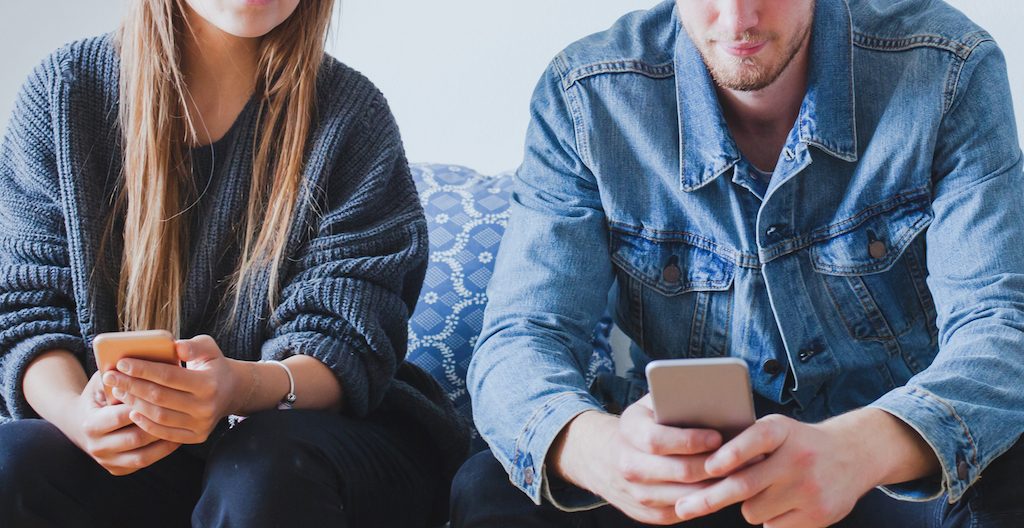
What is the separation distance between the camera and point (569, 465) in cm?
101

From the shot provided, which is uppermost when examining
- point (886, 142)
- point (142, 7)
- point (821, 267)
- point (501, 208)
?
point (142, 7)

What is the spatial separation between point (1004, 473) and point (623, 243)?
18.0 inches

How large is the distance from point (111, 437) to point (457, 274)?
66cm

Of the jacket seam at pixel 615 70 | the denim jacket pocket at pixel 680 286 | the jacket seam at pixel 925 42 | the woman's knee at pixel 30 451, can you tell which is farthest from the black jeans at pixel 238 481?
the jacket seam at pixel 925 42

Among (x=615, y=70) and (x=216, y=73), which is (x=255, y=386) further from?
(x=615, y=70)

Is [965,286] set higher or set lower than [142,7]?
lower

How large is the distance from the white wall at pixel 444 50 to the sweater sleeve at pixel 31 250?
728 millimetres

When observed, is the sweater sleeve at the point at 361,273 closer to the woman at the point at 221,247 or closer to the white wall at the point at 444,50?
the woman at the point at 221,247

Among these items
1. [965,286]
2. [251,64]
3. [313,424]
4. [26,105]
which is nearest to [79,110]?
[26,105]

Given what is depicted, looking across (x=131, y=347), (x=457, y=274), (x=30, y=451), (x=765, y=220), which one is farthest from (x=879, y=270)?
(x=30, y=451)

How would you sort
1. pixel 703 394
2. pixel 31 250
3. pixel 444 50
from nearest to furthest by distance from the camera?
pixel 703 394 → pixel 31 250 → pixel 444 50

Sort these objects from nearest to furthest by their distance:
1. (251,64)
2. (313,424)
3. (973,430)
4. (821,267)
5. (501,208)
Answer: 1. (973,430)
2. (313,424)
3. (821,267)
4. (251,64)
5. (501,208)

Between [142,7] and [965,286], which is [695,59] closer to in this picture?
[965,286]

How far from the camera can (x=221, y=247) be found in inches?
50.6
